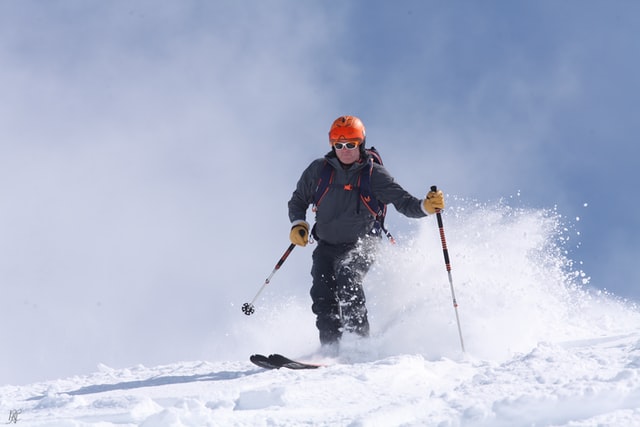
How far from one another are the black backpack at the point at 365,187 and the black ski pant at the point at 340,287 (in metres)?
0.37

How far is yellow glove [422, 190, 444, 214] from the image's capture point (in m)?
7.27

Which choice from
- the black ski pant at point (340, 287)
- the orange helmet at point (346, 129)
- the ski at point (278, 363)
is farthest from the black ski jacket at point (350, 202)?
the ski at point (278, 363)

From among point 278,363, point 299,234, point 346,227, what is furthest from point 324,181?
point 278,363

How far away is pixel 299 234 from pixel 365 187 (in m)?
1.10

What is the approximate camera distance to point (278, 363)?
21.9ft

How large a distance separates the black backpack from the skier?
0.04 feet

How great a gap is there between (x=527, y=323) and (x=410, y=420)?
171 inches

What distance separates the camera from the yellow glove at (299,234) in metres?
8.28

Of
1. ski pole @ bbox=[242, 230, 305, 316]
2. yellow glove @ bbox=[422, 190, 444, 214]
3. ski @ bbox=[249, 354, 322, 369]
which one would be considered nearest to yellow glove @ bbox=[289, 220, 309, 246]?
ski pole @ bbox=[242, 230, 305, 316]

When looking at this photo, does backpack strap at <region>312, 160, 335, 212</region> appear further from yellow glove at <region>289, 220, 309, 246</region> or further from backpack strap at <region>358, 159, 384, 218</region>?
yellow glove at <region>289, 220, 309, 246</region>

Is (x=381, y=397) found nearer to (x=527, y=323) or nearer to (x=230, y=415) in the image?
(x=230, y=415)

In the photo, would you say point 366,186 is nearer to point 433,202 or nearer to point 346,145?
point 346,145

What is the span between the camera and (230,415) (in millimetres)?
4578

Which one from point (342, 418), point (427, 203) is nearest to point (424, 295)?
point (427, 203)
